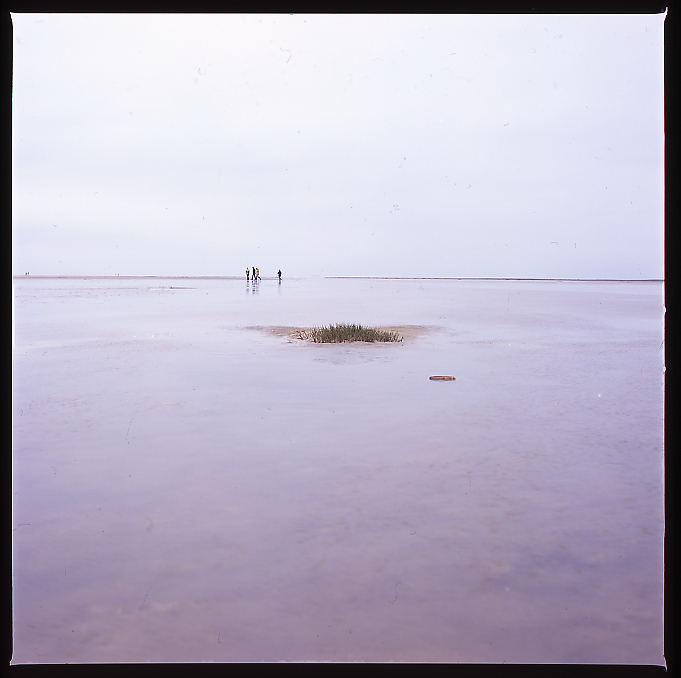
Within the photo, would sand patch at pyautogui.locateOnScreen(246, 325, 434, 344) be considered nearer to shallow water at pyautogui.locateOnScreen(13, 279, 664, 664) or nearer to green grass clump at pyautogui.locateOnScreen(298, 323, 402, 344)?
green grass clump at pyautogui.locateOnScreen(298, 323, 402, 344)

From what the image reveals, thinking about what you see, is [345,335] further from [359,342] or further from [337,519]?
[337,519]

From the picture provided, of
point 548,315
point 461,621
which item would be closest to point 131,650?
point 461,621

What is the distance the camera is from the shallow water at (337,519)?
3633 millimetres

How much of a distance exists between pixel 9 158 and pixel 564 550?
4084 millimetres

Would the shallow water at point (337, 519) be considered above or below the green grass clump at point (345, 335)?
below

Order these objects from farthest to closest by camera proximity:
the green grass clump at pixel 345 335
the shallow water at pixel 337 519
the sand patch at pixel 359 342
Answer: the sand patch at pixel 359 342 → the green grass clump at pixel 345 335 → the shallow water at pixel 337 519

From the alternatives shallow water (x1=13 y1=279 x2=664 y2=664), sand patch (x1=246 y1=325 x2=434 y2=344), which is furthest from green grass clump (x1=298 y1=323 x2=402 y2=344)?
shallow water (x1=13 y1=279 x2=664 y2=664)

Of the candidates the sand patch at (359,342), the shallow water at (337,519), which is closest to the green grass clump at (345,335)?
the sand patch at (359,342)

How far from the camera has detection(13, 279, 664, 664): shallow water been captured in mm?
3633

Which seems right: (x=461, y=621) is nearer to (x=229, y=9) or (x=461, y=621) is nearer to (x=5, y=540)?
(x=5, y=540)

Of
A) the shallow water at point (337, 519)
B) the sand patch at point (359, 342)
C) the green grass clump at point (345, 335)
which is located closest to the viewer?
the shallow water at point (337, 519)

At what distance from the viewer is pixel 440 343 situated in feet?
58.0

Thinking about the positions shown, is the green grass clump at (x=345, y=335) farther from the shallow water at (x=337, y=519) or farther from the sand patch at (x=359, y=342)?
the shallow water at (x=337, y=519)

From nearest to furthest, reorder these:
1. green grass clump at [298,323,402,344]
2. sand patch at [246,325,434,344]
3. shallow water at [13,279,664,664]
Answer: shallow water at [13,279,664,664] < green grass clump at [298,323,402,344] < sand patch at [246,325,434,344]
